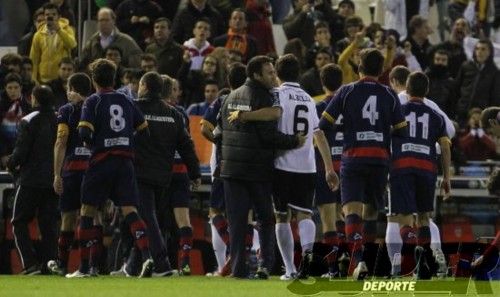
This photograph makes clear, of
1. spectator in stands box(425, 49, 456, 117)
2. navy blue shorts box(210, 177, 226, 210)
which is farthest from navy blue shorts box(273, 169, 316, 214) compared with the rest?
spectator in stands box(425, 49, 456, 117)

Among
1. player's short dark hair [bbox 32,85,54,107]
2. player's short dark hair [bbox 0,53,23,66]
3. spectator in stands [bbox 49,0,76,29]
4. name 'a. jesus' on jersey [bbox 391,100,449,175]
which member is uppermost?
spectator in stands [bbox 49,0,76,29]

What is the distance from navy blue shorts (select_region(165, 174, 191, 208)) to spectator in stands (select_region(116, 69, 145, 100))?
67.1 inches

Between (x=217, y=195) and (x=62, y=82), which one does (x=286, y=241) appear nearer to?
(x=217, y=195)

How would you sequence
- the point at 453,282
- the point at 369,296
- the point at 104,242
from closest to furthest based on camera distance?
1. the point at 369,296
2. the point at 453,282
3. the point at 104,242

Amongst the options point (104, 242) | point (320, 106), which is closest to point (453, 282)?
point (320, 106)

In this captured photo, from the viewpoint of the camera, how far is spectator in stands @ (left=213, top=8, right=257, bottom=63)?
2909 cm

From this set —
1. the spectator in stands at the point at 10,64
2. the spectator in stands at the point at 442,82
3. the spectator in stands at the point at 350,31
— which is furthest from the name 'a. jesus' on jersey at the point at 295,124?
the spectator in stands at the point at 442,82

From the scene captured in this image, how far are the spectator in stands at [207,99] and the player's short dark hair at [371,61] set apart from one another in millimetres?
5144

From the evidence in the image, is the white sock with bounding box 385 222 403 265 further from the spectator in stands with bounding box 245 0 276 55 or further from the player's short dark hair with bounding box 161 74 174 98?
the spectator in stands with bounding box 245 0 276 55

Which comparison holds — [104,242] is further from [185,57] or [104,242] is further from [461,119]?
[461,119]

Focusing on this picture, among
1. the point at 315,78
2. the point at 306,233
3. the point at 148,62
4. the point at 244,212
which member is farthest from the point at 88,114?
the point at 315,78

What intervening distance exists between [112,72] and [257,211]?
81.4 inches

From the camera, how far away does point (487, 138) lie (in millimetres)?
28125

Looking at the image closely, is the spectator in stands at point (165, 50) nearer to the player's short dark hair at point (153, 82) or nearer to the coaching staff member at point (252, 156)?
the player's short dark hair at point (153, 82)
